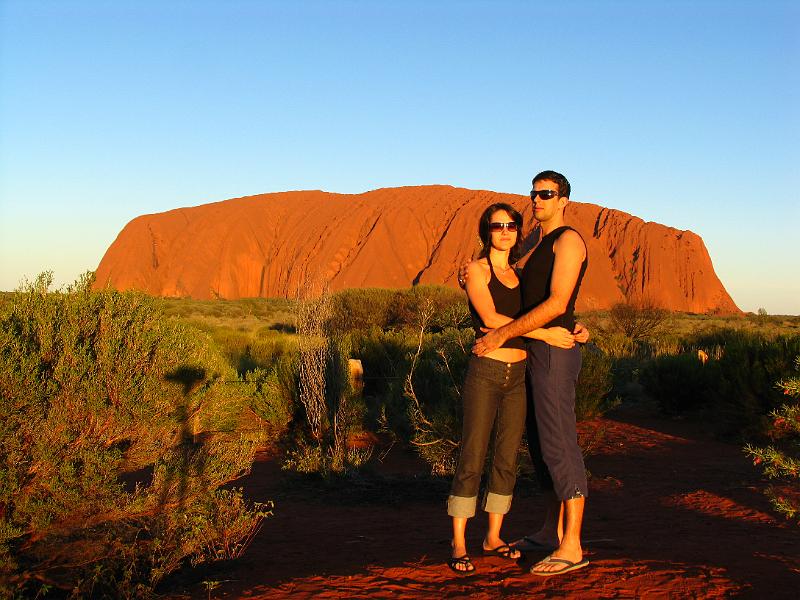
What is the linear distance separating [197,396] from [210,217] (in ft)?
225

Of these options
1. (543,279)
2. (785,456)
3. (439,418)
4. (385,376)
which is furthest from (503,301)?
(385,376)

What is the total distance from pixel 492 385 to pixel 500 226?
874 mm

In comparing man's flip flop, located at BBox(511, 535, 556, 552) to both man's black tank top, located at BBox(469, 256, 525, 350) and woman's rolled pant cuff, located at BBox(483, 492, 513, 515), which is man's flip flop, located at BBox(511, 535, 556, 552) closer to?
woman's rolled pant cuff, located at BBox(483, 492, 513, 515)

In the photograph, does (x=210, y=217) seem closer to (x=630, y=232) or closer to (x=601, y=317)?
(x=630, y=232)

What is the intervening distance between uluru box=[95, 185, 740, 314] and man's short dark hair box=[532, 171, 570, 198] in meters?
49.9

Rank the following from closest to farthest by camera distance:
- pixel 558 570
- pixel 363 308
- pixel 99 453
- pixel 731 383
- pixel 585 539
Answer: pixel 558 570 < pixel 99 453 < pixel 585 539 < pixel 731 383 < pixel 363 308

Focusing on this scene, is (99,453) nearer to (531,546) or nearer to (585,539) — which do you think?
(531,546)

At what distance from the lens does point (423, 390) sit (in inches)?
431

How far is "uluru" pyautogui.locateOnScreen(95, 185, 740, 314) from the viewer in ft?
194

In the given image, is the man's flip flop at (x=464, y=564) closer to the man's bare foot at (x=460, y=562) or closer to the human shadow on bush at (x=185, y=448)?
the man's bare foot at (x=460, y=562)

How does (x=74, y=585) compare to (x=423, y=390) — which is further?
(x=423, y=390)

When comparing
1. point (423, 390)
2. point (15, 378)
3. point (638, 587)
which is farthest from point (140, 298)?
point (423, 390)

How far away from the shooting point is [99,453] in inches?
181

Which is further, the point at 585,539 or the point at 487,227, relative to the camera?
the point at 585,539
